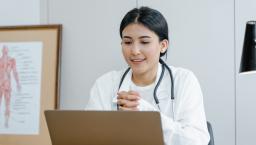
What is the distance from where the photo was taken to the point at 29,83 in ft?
6.59

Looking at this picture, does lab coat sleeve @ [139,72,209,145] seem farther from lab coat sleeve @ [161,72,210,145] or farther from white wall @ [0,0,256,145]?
white wall @ [0,0,256,145]

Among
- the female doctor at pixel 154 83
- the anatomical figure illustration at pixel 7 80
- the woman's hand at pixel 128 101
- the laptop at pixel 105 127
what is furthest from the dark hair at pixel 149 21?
the anatomical figure illustration at pixel 7 80

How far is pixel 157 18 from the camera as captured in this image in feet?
4.82

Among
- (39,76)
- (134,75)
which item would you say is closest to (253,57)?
(134,75)

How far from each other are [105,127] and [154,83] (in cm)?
52

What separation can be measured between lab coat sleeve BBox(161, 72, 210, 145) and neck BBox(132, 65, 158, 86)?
13 centimetres

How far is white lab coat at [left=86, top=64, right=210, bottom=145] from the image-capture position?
130 cm

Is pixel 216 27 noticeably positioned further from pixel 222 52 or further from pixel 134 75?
pixel 134 75

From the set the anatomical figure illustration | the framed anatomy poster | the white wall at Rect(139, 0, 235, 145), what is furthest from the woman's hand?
the anatomical figure illustration

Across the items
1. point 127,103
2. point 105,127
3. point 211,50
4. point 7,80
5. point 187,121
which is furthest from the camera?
point 7,80

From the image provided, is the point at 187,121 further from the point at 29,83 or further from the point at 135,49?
the point at 29,83

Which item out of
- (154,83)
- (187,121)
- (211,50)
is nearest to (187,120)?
(187,121)

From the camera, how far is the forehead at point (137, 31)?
144 centimetres

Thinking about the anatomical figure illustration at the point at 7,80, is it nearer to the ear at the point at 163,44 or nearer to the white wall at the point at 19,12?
the white wall at the point at 19,12
